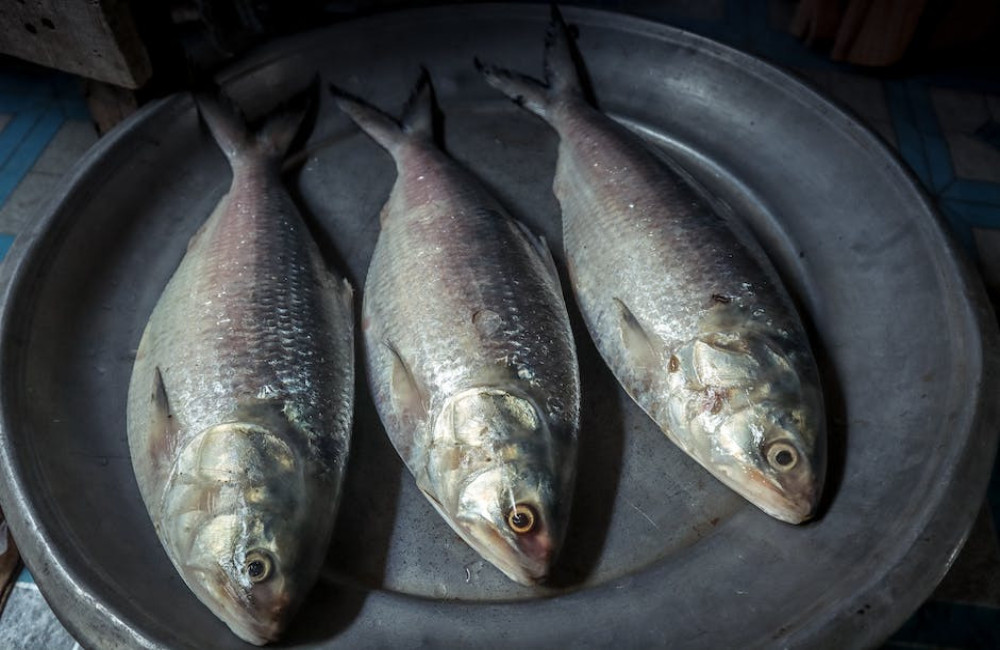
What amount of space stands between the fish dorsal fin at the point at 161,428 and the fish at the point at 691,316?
109cm

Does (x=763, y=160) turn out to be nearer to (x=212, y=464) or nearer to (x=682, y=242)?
(x=682, y=242)

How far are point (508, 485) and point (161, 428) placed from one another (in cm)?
80

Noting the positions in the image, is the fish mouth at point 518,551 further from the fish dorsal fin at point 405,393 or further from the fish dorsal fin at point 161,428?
the fish dorsal fin at point 161,428

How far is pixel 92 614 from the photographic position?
1434 millimetres

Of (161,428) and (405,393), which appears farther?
(405,393)

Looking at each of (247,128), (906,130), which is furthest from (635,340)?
(906,130)

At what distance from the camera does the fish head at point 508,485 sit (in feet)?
4.91

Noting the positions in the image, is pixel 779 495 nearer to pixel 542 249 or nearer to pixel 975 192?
pixel 542 249

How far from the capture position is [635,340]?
183 cm

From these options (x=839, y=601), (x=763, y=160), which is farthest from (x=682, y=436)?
(x=763, y=160)

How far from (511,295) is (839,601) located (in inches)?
39.4

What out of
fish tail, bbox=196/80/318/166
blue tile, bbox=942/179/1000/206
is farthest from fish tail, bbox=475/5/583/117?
blue tile, bbox=942/179/1000/206

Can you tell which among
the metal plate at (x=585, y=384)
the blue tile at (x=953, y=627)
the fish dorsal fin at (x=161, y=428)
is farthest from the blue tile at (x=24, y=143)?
the blue tile at (x=953, y=627)

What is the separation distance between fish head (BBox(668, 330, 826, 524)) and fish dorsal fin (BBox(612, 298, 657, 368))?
82 mm
